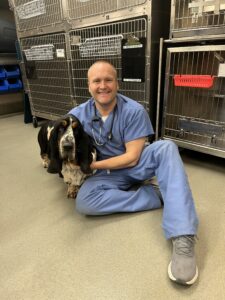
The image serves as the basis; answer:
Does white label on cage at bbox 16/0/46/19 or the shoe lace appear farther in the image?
white label on cage at bbox 16/0/46/19

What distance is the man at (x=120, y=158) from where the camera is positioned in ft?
3.86

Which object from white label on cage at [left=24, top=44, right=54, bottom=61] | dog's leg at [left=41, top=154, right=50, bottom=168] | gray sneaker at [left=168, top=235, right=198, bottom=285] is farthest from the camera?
white label on cage at [left=24, top=44, right=54, bottom=61]

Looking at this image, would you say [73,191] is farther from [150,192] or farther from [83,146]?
[150,192]

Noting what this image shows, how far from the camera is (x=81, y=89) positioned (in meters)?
2.53

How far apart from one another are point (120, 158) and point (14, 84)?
3.14 meters

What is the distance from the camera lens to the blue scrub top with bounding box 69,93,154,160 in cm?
134

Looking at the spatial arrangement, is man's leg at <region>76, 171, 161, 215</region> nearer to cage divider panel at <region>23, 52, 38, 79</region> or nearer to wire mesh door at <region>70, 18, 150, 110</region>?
wire mesh door at <region>70, 18, 150, 110</region>

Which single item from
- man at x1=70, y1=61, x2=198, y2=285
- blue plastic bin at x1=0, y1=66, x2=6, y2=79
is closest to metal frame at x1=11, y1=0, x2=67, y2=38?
blue plastic bin at x1=0, y1=66, x2=6, y2=79

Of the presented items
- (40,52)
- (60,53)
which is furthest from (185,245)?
(40,52)

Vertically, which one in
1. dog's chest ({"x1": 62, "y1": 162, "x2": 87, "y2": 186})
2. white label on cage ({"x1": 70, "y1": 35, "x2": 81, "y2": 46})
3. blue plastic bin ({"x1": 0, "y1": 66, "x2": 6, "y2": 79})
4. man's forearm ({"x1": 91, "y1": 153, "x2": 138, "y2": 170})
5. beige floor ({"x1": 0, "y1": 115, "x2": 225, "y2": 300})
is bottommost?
beige floor ({"x1": 0, "y1": 115, "x2": 225, "y2": 300})

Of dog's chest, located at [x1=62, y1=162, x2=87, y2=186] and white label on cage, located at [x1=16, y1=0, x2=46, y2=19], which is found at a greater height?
white label on cage, located at [x1=16, y1=0, x2=46, y2=19]

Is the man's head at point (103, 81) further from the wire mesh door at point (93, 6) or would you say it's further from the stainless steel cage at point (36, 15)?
the stainless steel cage at point (36, 15)

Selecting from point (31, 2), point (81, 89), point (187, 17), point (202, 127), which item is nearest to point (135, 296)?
point (202, 127)

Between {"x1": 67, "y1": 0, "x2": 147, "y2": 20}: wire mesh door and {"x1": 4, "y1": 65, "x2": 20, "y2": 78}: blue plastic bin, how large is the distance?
188 cm
